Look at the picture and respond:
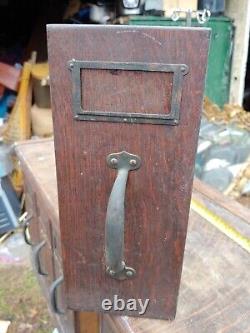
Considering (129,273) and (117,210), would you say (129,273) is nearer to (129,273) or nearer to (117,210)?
(129,273)

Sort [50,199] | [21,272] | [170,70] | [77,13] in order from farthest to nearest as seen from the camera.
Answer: [77,13] → [21,272] → [50,199] → [170,70]

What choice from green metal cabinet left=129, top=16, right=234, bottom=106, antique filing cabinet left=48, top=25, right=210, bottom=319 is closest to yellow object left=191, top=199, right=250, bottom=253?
antique filing cabinet left=48, top=25, right=210, bottom=319

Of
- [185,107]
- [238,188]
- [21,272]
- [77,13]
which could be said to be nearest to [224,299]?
[185,107]

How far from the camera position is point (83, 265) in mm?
643

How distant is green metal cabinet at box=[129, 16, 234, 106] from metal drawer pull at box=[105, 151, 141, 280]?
1.68 meters

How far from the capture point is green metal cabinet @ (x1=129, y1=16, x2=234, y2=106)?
6.92 feet

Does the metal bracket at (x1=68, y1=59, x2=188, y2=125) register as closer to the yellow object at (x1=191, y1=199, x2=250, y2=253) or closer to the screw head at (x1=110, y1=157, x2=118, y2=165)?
the screw head at (x1=110, y1=157, x2=118, y2=165)

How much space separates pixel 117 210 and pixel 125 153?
3.3 inches

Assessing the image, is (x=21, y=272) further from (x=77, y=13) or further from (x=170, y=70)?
(x=170, y=70)

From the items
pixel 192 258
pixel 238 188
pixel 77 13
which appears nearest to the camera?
pixel 192 258

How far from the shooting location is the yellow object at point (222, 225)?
803 millimetres

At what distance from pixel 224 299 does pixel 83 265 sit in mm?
247

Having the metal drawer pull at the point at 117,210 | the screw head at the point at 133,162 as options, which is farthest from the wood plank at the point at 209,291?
the screw head at the point at 133,162

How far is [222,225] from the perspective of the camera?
865mm
